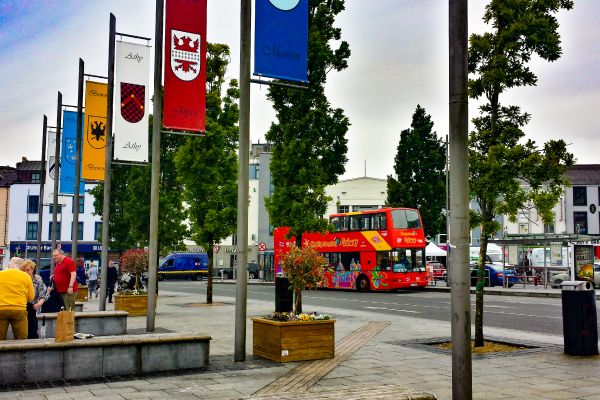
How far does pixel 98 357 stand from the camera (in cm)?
894

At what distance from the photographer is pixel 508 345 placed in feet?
41.2

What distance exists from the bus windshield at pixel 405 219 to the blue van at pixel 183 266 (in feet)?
110

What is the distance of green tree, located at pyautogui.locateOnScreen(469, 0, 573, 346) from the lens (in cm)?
1192

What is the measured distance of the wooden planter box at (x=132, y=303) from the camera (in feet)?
64.3

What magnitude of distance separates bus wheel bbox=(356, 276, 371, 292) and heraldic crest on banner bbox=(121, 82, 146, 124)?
23.4 m

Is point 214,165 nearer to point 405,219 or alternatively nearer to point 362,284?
point 405,219

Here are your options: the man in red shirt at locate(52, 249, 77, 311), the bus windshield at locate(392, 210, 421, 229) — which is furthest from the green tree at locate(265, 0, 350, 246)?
the bus windshield at locate(392, 210, 421, 229)

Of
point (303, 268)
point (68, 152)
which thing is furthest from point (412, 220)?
point (303, 268)

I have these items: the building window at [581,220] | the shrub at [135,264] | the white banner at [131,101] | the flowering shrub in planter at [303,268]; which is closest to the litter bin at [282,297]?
Result: the white banner at [131,101]

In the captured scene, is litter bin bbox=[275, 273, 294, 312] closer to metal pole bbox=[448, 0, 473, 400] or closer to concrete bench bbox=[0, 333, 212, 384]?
concrete bench bbox=[0, 333, 212, 384]

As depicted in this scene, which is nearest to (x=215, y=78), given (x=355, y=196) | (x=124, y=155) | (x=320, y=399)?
(x=124, y=155)

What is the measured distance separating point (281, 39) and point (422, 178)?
142 ft

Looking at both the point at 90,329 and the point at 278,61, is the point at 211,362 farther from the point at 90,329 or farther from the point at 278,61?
the point at 278,61

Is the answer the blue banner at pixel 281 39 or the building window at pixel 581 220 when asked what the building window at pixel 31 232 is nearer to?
the building window at pixel 581 220
